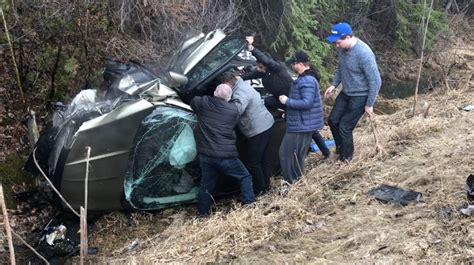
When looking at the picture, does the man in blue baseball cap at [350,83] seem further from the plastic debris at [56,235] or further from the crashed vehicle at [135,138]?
the plastic debris at [56,235]

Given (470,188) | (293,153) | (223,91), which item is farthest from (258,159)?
(470,188)

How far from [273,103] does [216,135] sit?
1016mm

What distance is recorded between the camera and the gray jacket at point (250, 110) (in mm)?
5027

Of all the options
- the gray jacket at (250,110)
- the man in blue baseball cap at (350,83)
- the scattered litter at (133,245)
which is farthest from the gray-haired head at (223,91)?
the scattered litter at (133,245)

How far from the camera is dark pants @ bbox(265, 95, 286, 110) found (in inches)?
218

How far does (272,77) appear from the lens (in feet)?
18.1

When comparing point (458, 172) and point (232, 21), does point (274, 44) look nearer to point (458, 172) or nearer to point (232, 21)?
point (232, 21)

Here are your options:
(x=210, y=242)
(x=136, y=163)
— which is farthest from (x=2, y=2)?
(x=210, y=242)

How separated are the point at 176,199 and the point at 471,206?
2755mm

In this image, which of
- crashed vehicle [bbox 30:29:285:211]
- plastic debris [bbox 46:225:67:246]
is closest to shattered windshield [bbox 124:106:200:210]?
crashed vehicle [bbox 30:29:285:211]

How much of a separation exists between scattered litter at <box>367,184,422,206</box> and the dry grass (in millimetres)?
73

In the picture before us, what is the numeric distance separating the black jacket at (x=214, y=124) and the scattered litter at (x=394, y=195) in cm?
140

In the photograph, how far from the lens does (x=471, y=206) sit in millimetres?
3795

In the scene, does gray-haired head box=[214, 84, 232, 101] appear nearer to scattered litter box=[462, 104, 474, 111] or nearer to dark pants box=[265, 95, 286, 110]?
dark pants box=[265, 95, 286, 110]
